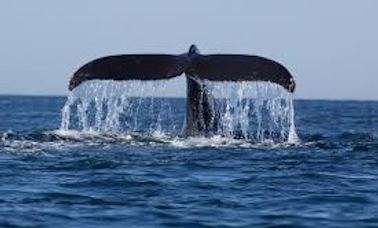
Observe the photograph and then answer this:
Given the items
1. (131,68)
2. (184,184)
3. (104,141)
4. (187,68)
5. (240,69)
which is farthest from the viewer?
(104,141)

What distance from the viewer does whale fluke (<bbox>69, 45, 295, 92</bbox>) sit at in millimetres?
13195

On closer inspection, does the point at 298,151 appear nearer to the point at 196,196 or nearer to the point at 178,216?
the point at 196,196

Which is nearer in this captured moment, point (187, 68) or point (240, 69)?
point (240, 69)

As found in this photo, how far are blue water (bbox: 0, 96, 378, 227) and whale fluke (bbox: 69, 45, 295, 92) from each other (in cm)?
101

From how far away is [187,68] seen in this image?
536 inches

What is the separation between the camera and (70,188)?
33.2ft

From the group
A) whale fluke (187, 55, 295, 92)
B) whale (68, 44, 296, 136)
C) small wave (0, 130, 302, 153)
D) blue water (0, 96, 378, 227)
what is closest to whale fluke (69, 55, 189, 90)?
whale (68, 44, 296, 136)

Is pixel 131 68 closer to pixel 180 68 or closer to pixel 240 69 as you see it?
pixel 180 68

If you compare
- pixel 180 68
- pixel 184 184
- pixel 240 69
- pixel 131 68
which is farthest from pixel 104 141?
pixel 184 184

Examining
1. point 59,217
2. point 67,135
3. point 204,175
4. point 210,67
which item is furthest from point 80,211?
point 67,135

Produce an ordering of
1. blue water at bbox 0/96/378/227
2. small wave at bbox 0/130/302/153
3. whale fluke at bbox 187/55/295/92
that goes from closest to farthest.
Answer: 1. blue water at bbox 0/96/378/227
2. whale fluke at bbox 187/55/295/92
3. small wave at bbox 0/130/302/153

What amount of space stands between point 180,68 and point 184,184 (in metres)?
3.39

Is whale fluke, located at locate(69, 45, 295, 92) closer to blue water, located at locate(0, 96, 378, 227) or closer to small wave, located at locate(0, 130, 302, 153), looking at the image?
blue water, located at locate(0, 96, 378, 227)

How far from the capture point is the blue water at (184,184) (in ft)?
28.5
